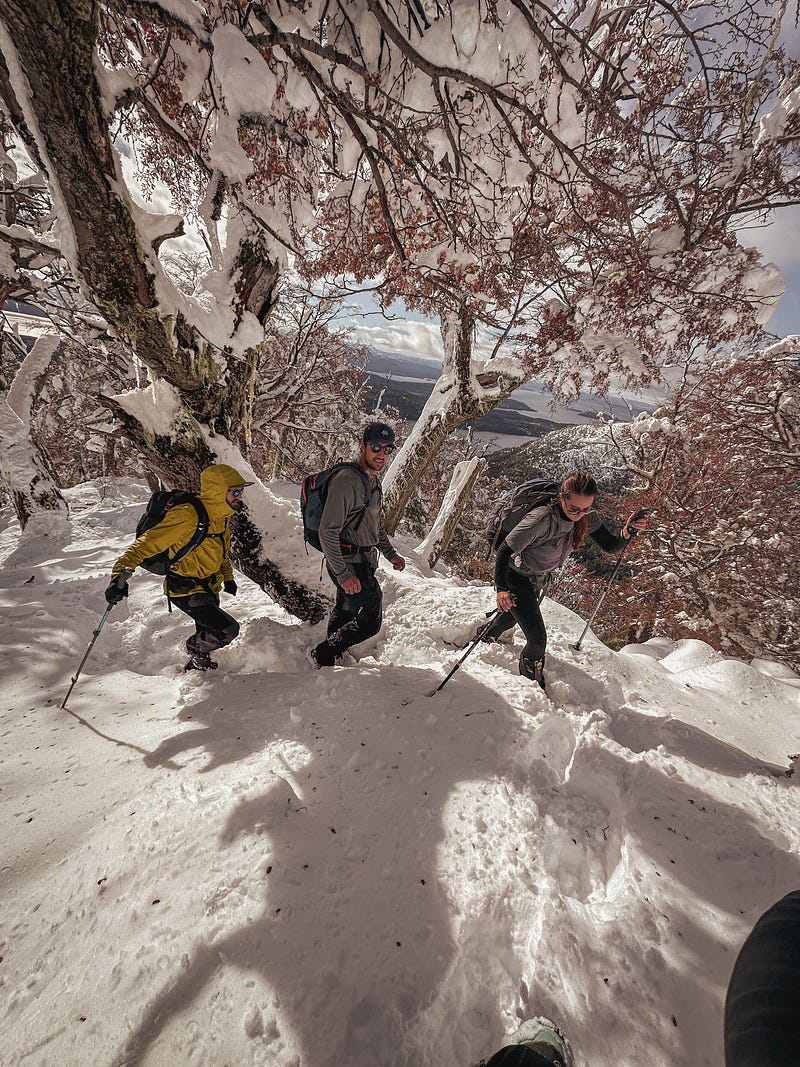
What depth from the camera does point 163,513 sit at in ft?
10.5

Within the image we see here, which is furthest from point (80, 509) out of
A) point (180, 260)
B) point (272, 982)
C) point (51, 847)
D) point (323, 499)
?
point (272, 982)

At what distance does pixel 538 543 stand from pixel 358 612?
1746mm

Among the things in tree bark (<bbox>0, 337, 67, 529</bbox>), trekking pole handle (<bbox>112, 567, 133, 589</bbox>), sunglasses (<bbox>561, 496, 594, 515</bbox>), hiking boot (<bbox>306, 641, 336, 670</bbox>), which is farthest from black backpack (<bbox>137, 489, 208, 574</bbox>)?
tree bark (<bbox>0, 337, 67, 529</bbox>)

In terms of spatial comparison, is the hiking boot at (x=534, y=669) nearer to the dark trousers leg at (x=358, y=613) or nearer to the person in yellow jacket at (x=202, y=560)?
the dark trousers leg at (x=358, y=613)

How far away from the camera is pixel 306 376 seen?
10664 millimetres

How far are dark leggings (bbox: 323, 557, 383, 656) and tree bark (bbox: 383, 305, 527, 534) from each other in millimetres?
3682

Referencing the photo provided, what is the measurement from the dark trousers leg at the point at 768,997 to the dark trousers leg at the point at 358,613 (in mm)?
2854

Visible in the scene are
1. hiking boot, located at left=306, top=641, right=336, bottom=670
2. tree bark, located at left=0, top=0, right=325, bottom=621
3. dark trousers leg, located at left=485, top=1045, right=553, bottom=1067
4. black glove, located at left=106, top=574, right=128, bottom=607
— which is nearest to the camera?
dark trousers leg, located at left=485, top=1045, right=553, bottom=1067

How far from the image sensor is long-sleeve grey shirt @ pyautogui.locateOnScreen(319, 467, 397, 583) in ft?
10.5

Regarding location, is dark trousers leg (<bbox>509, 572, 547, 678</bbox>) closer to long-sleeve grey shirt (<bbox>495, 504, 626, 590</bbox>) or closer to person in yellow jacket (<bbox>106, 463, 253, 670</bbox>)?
long-sleeve grey shirt (<bbox>495, 504, 626, 590</bbox>)

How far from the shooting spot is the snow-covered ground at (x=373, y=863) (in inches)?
52.3

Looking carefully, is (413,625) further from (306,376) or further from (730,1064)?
(306,376)

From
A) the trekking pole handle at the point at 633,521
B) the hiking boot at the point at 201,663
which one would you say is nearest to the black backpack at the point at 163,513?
the hiking boot at the point at 201,663

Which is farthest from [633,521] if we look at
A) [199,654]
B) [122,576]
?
[122,576]
